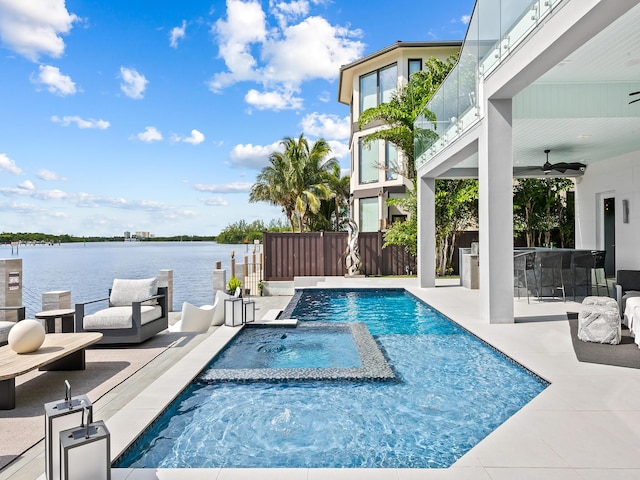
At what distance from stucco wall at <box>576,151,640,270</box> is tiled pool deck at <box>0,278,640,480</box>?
6201 millimetres

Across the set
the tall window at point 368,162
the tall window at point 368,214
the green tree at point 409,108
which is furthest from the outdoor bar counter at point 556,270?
the tall window at point 368,162

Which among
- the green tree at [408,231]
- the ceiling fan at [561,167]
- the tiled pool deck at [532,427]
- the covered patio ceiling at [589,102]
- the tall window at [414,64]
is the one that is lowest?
the tiled pool deck at [532,427]

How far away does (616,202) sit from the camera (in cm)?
1044

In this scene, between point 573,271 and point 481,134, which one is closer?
point 481,134

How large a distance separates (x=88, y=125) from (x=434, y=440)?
27.8m

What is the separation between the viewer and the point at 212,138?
29.6 metres

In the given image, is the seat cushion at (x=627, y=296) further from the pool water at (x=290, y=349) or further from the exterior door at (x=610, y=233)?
the exterior door at (x=610, y=233)

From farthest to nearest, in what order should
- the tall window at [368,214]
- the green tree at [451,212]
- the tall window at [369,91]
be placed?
the tall window at [368,214] → the tall window at [369,91] → the green tree at [451,212]

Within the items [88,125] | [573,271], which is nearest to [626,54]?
[573,271]

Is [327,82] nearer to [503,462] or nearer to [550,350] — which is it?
[550,350]

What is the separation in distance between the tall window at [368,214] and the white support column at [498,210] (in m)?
11.4

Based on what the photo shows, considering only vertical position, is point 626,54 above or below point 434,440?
above

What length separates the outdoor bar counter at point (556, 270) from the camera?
8297 millimetres

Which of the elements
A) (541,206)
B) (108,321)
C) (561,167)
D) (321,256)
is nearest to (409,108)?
(561,167)
